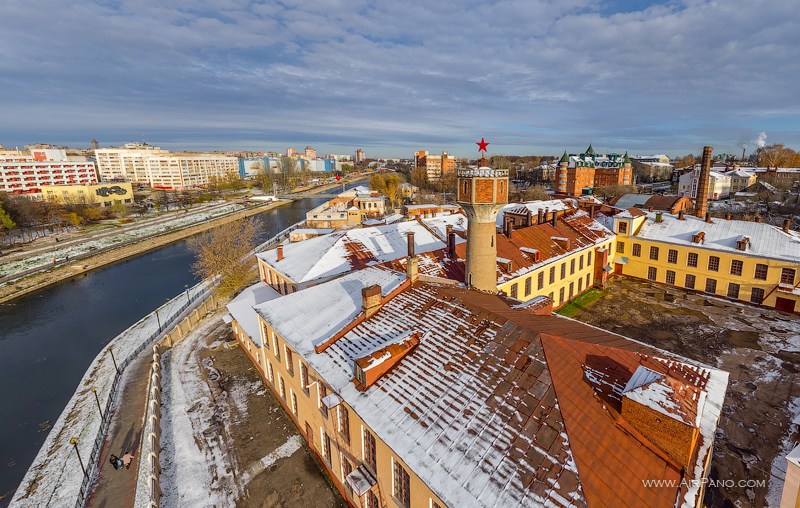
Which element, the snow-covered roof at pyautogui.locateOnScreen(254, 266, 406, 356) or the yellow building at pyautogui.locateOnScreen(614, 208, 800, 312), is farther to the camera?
the yellow building at pyautogui.locateOnScreen(614, 208, 800, 312)

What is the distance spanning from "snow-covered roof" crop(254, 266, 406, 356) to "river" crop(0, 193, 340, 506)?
14439mm

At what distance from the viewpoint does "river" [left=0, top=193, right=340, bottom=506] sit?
21859 millimetres

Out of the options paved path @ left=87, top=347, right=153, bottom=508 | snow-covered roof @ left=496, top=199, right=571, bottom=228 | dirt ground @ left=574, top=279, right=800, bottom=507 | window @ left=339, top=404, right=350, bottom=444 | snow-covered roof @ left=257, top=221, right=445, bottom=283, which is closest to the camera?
window @ left=339, top=404, right=350, bottom=444

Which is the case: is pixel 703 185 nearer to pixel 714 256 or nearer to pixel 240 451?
pixel 714 256

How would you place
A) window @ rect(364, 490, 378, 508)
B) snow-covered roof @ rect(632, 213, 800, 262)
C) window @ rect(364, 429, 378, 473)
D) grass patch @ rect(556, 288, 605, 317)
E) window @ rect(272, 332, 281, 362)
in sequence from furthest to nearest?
grass patch @ rect(556, 288, 605, 317)
snow-covered roof @ rect(632, 213, 800, 262)
window @ rect(272, 332, 281, 362)
window @ rect(364, 490, 378, 508)
window @ rect(364, 429, 378, 473)

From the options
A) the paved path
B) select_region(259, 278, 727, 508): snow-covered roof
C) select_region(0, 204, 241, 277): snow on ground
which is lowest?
the paved path

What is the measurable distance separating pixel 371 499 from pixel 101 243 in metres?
68.6

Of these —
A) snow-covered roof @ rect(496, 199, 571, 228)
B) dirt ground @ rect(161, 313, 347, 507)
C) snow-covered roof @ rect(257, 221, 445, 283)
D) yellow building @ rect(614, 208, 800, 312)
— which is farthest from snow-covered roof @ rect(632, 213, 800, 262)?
dirt ground @ rect(161, 313, 347, 507)

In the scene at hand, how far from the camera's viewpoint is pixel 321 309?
17.0 m

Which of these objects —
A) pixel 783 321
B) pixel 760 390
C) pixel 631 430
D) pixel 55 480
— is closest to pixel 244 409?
pixel 55 480

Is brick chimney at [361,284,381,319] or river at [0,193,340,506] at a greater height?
brick chimney at [361,284,381,319]

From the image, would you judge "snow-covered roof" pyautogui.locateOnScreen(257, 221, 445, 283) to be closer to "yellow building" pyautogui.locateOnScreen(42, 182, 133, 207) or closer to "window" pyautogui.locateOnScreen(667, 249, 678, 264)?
"window" pyautogui.locateOnScreen(667, 249, 678, 264)

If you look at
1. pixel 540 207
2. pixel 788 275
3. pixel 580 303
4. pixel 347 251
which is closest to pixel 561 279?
pixel 580 303

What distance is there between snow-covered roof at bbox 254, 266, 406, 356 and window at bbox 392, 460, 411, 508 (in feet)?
17.5
